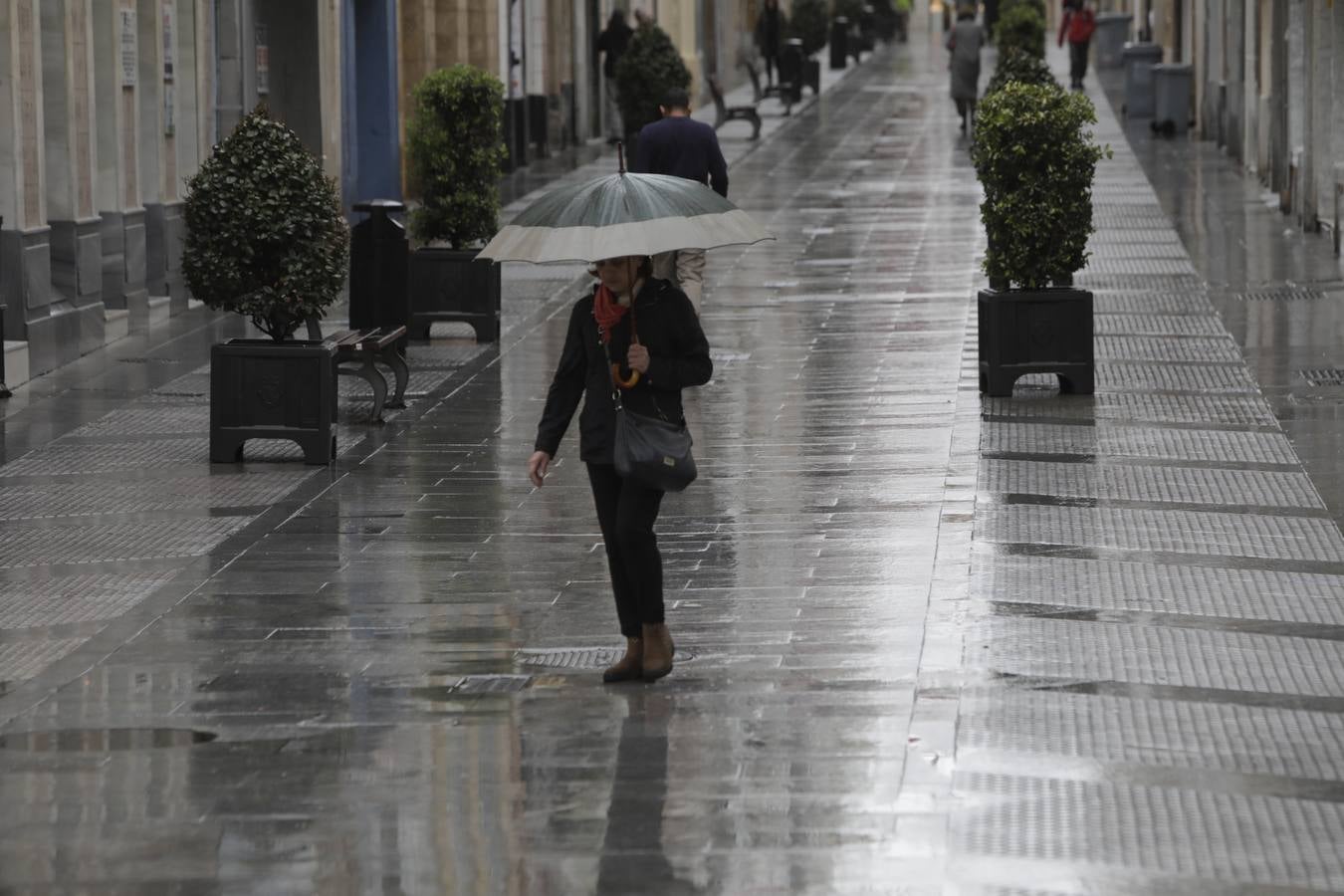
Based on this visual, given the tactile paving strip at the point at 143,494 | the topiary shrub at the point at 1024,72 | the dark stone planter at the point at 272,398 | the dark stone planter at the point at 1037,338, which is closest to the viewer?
the tactile paving strip at the point at 143,494

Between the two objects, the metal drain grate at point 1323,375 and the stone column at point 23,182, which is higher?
the stone column at point 23,182

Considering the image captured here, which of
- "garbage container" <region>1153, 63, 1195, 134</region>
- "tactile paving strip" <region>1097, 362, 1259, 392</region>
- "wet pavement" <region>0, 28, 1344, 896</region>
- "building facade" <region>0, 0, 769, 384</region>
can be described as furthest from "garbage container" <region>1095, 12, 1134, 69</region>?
"wet pavement" <region>0, 28, 1344, 896</region>

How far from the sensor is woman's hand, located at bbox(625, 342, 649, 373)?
790 cm

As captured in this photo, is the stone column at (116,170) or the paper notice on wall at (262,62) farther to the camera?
the paper notice on wall at (262,62)

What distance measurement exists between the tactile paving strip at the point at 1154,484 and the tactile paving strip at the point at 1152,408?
148 centimetres

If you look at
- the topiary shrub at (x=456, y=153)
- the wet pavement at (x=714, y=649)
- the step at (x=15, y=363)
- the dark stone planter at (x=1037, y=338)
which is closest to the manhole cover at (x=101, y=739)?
the wet pavement at (x=714, y=649)

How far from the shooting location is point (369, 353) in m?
13.8

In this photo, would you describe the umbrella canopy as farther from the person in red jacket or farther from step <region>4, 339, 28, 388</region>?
the person in red jacket

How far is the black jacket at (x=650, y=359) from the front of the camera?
8.00m

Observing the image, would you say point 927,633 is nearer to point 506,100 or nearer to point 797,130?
point 506,100

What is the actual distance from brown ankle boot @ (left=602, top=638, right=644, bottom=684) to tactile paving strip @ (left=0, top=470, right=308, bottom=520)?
3.74 meters

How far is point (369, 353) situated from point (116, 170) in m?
5.59

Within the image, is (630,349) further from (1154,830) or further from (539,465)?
(1154,830)

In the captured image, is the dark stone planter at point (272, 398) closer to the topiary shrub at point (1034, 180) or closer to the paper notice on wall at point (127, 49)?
the topiary shrub at point (1034, 180)
